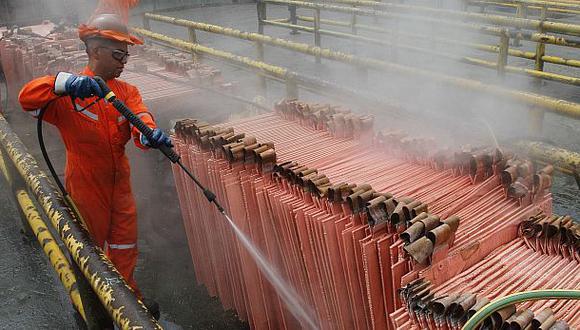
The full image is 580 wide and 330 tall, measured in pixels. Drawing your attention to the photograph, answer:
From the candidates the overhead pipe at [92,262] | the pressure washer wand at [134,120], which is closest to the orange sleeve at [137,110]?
the pressure washer wand at [134,120]

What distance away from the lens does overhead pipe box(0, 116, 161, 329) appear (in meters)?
1.71

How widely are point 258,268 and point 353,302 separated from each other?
2.74 ft

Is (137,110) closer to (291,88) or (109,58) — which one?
(109,58)

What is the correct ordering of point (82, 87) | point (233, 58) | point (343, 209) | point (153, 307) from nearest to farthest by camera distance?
point (343, 209) < point (82, 87) < point (153, 307) < point (233, 58)

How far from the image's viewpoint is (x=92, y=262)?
1966mm

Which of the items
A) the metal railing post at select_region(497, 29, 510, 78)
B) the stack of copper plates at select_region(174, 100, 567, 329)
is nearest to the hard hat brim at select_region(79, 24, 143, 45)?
the stack of copper plates at select_region(174, 100, 567, 329)

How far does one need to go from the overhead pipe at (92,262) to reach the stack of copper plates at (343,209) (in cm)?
83

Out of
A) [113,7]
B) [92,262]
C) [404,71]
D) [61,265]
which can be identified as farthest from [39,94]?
[113,7]

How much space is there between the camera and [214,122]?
16.0 feet

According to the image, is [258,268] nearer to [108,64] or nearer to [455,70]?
[108,64]

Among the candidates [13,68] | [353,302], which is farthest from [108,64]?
[13,68]

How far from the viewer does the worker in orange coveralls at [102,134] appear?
10.2 ft

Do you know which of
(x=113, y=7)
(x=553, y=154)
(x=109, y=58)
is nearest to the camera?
(x=553, y=154)

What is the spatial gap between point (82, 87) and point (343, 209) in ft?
5.26
